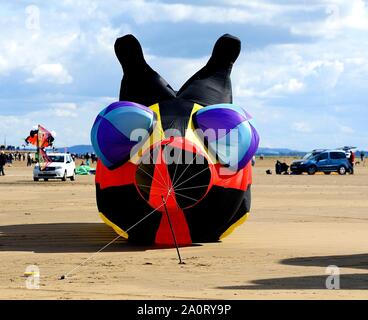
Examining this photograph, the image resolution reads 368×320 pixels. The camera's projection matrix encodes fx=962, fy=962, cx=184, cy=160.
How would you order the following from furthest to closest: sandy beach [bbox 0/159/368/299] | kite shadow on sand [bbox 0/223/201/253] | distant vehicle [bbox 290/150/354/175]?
1. distant vehicle [bbox 290/150/354/175]
2. kite shadow on sand [bbox 0/223/201/253]
3. sandy beach [bbox 0/159/368/299]

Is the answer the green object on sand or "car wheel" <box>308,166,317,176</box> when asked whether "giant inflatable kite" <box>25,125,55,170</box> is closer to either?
the green object on sand

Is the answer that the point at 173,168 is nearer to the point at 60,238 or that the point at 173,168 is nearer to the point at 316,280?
the point at 60,238

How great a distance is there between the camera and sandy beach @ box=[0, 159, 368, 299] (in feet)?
37.2

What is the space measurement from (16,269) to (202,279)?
9.18 ft

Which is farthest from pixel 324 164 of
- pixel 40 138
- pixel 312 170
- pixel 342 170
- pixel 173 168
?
pixel 173 168

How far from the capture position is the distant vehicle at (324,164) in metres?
55.1

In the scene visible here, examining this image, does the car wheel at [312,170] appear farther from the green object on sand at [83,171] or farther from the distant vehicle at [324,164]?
the green object on sand at [83,171]

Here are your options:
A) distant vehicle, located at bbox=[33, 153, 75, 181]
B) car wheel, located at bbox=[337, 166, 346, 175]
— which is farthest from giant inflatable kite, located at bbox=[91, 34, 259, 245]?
car wheel, located at bbox=[337, 166, 346, 175]

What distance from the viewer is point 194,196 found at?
1537 centimetres

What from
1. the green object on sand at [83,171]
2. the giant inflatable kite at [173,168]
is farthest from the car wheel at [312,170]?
the giant inflatable kite at [173,168]

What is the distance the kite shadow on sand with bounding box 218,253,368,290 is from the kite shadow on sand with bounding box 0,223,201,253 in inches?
118

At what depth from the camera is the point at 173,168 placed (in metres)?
15.3

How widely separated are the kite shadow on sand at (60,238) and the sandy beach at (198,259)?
0.02m

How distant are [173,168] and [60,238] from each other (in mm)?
3382
